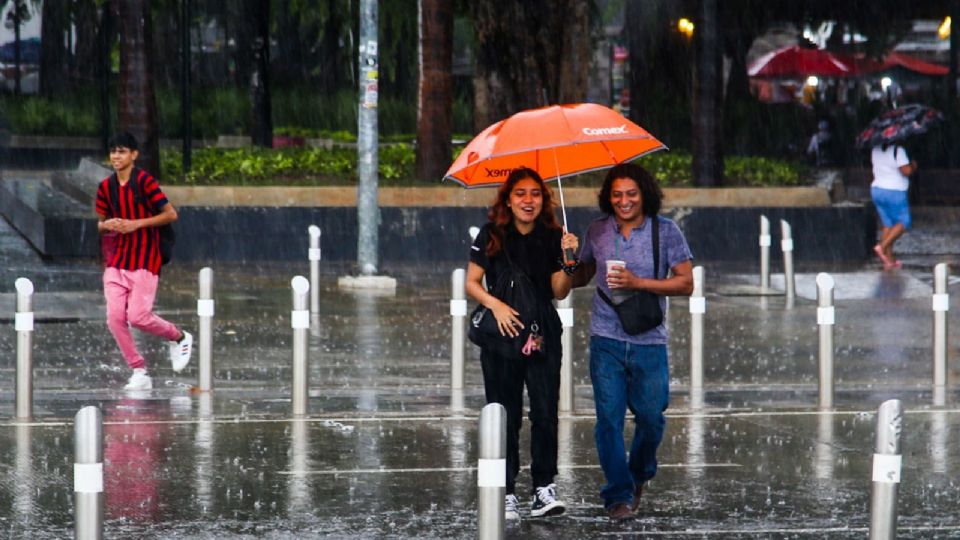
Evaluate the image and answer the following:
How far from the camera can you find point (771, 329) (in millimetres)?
16938

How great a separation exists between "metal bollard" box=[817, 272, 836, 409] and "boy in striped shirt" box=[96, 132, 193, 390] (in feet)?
14.4

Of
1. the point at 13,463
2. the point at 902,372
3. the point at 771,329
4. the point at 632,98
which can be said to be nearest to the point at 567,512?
the point at 13,463

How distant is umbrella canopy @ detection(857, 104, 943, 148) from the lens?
21.7 m

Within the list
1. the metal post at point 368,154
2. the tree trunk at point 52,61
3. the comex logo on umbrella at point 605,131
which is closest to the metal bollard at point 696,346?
the comex logo on umbrella at point 605,131

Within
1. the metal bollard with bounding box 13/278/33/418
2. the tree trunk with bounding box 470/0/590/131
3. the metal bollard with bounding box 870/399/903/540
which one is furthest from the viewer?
the tree trunk with bounding box 470/0/590/131

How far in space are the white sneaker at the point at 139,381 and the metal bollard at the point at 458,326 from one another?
2110 mm

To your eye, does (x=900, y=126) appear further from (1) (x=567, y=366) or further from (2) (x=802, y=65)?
(2) (x=802, y=65)

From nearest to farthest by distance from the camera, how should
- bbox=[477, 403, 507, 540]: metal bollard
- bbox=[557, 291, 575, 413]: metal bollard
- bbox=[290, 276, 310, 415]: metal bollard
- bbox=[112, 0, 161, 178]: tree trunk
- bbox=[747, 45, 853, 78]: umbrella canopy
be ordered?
bbox=[477, 403, 507, 540]: metal bollard, bbox=[290, 276, 310, 415]: metal bollard, bbox=[557, 291, 575, 413]: metal bollard, bbox=[112, 0, 161, 178]: tree trunk, bbox=[747, 45, 853, 78]: umbrella canopy

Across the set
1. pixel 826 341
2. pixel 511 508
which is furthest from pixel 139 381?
pixel 511 508

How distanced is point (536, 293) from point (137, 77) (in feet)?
53.7

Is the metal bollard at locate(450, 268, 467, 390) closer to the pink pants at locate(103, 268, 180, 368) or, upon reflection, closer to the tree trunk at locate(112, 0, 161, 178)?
the pink pants at locate(103, 268, 180, 368)

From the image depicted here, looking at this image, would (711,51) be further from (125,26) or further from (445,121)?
(125,26)

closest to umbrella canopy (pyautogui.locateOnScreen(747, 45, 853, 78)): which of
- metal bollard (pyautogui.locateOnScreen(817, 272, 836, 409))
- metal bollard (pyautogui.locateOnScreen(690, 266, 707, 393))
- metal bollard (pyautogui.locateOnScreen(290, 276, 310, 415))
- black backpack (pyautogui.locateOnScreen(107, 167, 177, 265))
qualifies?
metal bollard (pyautogui.locateOnScreen(690, 266, 707, 393))

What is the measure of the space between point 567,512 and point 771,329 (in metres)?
8.36
